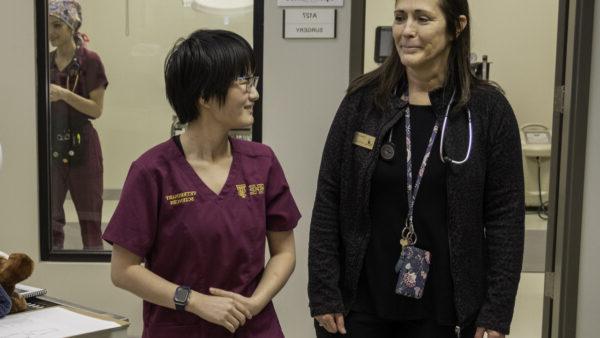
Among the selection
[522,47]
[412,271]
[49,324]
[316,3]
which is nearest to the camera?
[49,324]

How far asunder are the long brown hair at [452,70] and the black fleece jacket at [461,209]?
2 centimetres

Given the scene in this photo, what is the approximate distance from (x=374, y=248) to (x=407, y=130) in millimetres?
290

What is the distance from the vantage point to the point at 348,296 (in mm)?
1634

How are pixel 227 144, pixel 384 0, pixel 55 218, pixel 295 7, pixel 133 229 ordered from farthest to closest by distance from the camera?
pixel 384 0 → pixel 55 218 → pixel 295 7 → pixel 227 144 → pixel 133 229

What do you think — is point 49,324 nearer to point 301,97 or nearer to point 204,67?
point 204,67

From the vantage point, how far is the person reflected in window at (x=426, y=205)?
5.14 feet

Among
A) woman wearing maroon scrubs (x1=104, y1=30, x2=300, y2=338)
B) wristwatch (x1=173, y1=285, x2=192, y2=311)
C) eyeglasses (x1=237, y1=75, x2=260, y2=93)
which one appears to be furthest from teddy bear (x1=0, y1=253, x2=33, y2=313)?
eyeglasses (x1=237, y1=75, x2=260, y2=93)

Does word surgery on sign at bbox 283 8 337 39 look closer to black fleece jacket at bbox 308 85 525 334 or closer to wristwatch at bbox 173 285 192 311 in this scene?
black fleece jacket at bbox 308 85 525 334

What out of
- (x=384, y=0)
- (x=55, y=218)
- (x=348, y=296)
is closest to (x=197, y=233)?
(x=348, y=296)

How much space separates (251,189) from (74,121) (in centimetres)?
196

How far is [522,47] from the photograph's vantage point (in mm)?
6688

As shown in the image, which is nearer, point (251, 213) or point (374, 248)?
point (251, 213)

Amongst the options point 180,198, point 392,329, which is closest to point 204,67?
point 180,198

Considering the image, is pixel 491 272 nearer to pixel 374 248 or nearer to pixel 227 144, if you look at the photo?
pixel 374 248
